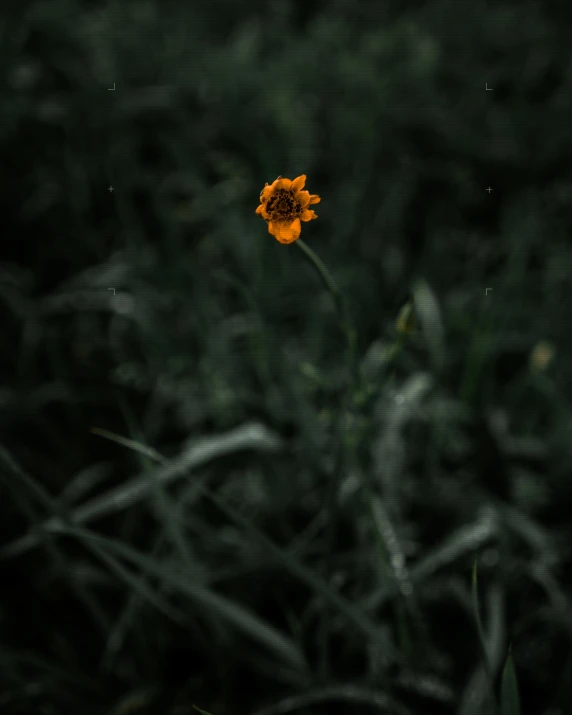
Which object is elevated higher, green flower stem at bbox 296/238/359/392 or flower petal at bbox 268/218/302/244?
flower petal at bbox 268/218/302/244

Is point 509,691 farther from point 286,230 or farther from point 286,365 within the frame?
point 286,365

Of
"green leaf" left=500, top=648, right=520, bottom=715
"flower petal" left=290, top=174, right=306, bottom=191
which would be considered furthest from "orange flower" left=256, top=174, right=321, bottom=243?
"green leaf" left=500, top=648, right=520, bottom=715

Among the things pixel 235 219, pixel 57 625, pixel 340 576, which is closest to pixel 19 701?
pixel 57 625

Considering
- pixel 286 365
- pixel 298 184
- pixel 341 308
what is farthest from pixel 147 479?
pixel 298 184

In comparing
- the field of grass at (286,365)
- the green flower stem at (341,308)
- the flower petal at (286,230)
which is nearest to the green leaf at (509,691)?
the field of grass at (286,365)

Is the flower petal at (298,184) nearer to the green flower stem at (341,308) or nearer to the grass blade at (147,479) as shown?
the green flower stem at (341,308)

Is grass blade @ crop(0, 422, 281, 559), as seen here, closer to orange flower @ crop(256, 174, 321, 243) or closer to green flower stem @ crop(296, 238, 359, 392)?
green flower stem @ crop(296, 238, 359, 392)
